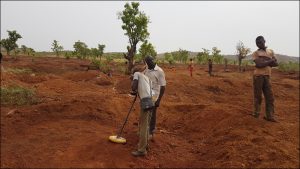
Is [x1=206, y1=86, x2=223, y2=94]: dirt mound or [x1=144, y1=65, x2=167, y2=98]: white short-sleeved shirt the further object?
[x1=206, y1=86, x2=223, y2=94]: dirt mound

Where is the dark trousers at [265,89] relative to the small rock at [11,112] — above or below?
above

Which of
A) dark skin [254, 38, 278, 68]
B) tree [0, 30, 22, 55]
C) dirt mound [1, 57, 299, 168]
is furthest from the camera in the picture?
tree [0, 30, 22, 55]

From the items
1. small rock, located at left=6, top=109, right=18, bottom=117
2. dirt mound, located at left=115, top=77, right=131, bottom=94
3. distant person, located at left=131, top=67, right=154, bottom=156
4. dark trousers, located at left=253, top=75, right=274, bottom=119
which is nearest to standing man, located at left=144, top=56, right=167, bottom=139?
distant person, located at left=131, top=67, right=154, bottom=156

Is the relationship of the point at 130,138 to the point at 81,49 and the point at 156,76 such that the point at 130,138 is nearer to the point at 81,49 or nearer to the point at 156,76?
the point at 156,76

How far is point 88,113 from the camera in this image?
8.95 m

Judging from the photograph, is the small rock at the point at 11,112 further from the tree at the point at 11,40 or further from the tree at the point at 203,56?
the tree at the point at 203,56

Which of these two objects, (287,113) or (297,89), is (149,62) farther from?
(297,89)

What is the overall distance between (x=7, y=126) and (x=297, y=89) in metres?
18.6

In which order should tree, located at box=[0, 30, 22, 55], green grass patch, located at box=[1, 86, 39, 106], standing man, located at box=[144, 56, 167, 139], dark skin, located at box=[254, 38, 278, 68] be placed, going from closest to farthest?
standing man, located at box=[144, 56, 167, 139] → dark skin, located at box=[254, 38, 278, 68] → green grass patch, located at box=[1, 86, 39, 106] → tree, located at box=[0, 30, 22, 55]

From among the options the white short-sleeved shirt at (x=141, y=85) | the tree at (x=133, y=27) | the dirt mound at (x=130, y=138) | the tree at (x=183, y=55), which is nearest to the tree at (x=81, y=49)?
the tree at (x=183, y=55)

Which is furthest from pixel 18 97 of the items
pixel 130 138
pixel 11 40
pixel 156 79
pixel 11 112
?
pixel 11 40

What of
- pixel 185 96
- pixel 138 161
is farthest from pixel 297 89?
pixel 138 161

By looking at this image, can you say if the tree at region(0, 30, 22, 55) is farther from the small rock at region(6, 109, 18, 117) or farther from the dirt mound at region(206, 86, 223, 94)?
the small rock at region(6, 109, 18, 117)

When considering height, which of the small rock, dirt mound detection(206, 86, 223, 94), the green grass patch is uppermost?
the green grass patch
